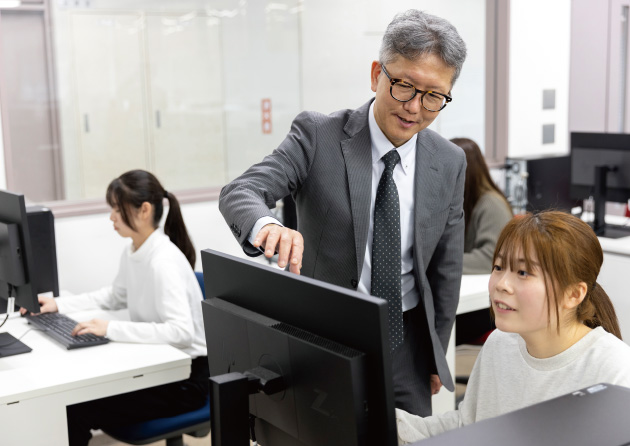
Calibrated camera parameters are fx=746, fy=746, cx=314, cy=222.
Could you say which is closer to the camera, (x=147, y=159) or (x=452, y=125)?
(x=147, y=159)

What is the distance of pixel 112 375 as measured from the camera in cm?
201

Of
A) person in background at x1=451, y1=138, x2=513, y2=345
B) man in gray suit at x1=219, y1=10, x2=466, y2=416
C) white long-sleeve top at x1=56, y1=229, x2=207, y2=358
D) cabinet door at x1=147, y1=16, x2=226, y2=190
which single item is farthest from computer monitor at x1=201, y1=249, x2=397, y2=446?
cabinet door at x1=147, y1=16, x2=226, y2=190

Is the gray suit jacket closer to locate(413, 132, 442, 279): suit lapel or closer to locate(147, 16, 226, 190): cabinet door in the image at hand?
locate(413, 132, 442, 279): suit lapel

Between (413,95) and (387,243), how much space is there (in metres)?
0.34

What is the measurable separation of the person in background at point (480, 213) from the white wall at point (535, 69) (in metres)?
1.74

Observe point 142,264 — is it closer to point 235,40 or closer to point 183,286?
point 183,286

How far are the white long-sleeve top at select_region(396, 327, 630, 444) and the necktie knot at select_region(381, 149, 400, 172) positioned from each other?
0.43m

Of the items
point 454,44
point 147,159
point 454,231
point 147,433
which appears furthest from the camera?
point 147,159

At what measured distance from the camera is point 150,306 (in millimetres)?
2469

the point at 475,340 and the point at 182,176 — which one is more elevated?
the point at 182,176

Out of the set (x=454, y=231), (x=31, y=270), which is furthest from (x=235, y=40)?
(x=454, y=231)

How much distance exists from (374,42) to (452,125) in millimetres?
786

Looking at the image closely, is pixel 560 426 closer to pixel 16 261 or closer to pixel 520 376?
pixel 520 376

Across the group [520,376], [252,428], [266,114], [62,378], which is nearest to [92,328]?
[62,378]
